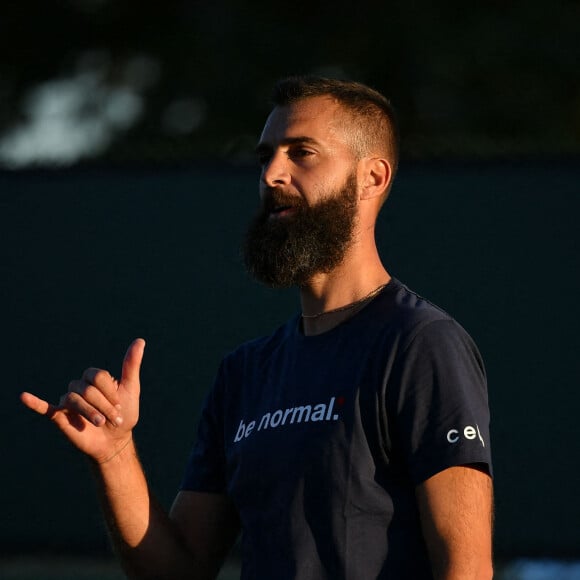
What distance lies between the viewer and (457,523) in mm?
2291

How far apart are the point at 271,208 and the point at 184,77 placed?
756cm

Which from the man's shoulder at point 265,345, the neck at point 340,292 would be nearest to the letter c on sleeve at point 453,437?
the neck at point 340,292

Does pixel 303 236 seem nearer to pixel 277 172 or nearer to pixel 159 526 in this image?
pixel 277 172

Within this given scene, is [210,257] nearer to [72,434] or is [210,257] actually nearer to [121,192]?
[121,192]

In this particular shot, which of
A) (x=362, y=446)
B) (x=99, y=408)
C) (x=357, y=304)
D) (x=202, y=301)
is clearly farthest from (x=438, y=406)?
(x=202, y=301)

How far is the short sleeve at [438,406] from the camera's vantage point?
2.33 m

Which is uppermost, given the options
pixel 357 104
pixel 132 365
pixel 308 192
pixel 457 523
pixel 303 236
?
pixel 357 104

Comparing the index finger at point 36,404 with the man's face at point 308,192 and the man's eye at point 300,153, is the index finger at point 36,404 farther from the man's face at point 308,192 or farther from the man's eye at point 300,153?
the man's eye at point 300,153

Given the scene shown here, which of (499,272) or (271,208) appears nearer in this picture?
(271,208)

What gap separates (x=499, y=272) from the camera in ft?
13.9

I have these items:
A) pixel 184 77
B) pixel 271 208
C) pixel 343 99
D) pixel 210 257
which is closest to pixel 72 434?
pixel 271 208

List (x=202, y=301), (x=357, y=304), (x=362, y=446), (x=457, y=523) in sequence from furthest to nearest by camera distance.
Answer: (x=202, y=301) → (x=357, y=304) → (x=362, y=446) → (x=457, y=523)

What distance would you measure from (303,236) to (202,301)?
1619 millimetres

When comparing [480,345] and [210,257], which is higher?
[210,257]
